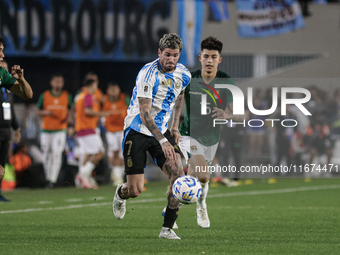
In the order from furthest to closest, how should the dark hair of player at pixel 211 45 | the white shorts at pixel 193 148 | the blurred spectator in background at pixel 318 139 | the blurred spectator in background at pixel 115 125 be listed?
the blurred spectator in background at pixel 318 139, the blurred spectator in background at pixel 115 125, the white shorts at pixel 193 148, the dark hair of player at pixel 211 45

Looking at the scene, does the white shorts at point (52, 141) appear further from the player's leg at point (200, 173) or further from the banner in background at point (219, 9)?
the banner in background at point (219, 9)

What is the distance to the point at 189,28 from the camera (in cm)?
2047

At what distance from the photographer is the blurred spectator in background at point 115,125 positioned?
51.4 ft

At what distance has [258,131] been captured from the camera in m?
18.7

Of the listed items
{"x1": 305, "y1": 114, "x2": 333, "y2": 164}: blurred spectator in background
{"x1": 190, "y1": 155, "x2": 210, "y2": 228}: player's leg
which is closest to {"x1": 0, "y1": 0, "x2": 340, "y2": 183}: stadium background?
{"x1": 305, "y1": 114, "x2": 333, "y2": 164}: blurred spectator in background

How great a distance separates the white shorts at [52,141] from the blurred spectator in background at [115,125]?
1204mm

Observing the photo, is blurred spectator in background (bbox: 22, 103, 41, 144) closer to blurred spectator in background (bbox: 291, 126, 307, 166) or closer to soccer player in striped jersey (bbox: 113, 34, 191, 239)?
blurred spectator in background (bbox: 291, 126, 307, 166)

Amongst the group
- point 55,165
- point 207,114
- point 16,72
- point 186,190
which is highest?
point 16,72

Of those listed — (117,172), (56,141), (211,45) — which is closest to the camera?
(211,45)

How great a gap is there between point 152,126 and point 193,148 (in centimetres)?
201

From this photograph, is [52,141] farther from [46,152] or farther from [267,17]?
[267,17]

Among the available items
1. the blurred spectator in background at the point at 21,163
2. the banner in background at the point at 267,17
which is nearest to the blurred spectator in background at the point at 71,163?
the blurred spectator in background at the point at 21,163

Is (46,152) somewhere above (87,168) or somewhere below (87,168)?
above

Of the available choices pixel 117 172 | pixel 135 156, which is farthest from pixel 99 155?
pixel 135 156
